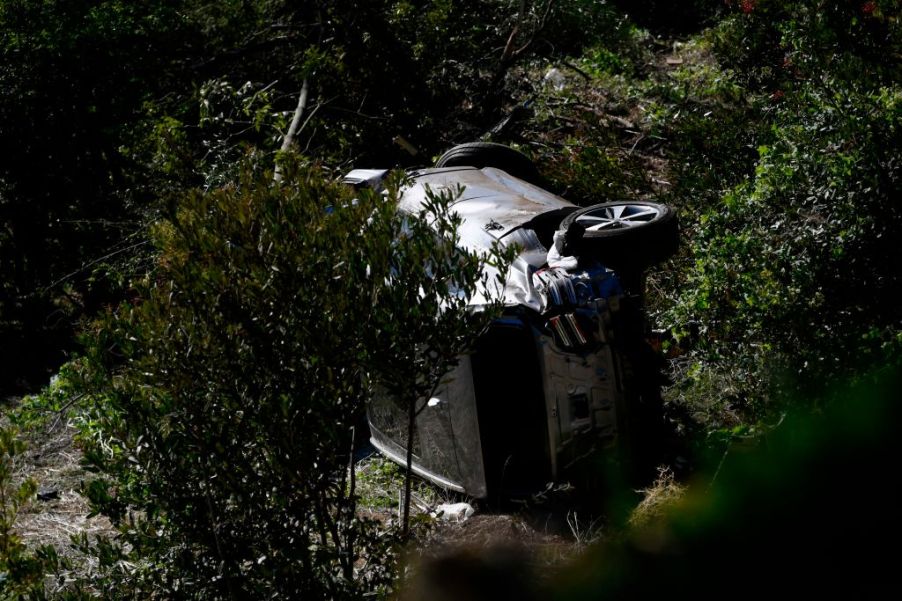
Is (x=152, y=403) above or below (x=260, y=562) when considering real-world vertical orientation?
above

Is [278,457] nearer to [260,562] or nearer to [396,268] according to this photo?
[260,562]

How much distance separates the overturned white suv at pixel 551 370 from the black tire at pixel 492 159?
2.48m

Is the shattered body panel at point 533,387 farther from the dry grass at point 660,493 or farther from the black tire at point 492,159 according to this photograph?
the black tire at point 492,159

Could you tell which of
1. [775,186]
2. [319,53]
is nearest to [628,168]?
[775,186]

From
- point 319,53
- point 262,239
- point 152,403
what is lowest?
point 152,403

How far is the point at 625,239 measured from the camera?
585 cm

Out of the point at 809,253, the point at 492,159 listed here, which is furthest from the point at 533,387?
the point at 492,159

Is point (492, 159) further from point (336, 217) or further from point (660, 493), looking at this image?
point (336, 217)

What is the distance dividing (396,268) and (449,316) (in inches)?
11.6

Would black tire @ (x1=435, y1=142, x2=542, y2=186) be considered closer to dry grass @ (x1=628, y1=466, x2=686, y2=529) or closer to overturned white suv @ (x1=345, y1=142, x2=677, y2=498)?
overturned white suv @ (x1=345, y1=142, x2=677, y2=498)

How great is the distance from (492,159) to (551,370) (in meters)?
3.64

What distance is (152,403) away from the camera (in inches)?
153

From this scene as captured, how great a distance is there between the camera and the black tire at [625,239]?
5.65 m

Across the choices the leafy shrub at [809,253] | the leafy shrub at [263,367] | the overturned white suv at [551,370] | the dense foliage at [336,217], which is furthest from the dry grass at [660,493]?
the leafy shrub at [263,367]
